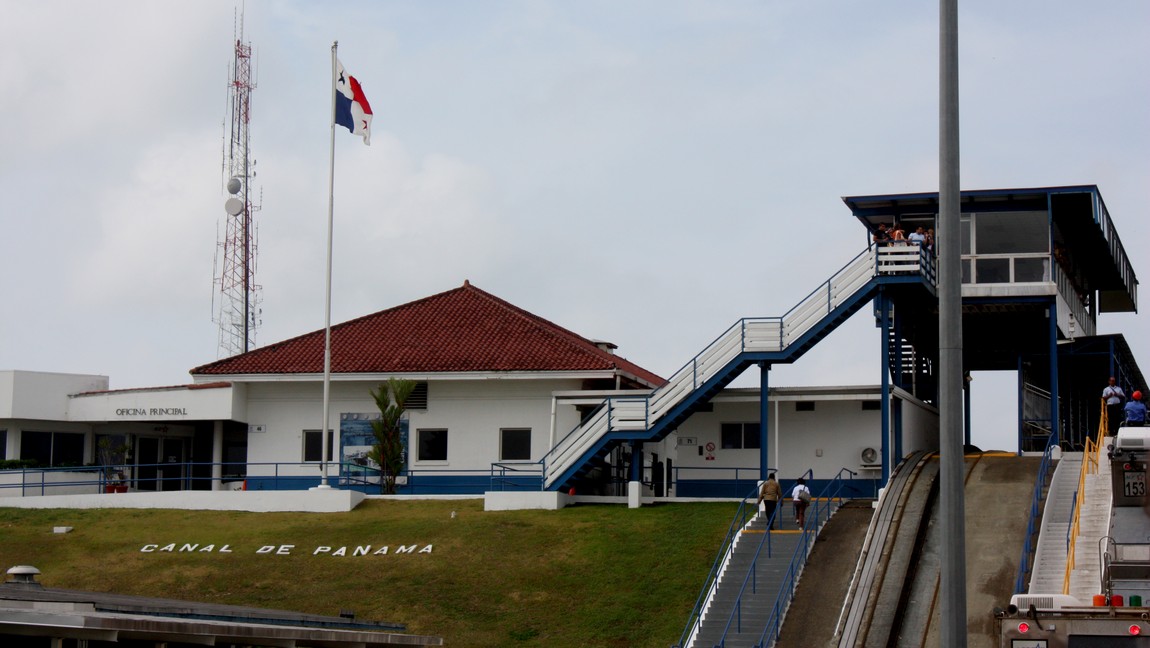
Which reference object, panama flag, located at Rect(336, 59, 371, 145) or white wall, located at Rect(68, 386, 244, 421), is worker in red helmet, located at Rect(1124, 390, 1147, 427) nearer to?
panama flag, located at Rect(336, 59, 371, 145)

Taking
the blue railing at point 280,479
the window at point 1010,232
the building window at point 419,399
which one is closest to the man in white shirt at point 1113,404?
the window at point 1010,232

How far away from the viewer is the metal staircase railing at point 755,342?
39.1 meters

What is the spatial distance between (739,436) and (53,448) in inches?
863

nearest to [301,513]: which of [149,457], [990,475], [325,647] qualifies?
[149,457]

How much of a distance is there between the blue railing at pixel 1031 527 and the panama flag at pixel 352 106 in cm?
2044

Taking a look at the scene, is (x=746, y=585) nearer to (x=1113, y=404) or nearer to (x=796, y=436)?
(x=796, y=436)

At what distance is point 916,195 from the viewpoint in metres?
41.5

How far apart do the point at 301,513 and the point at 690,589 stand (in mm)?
13156

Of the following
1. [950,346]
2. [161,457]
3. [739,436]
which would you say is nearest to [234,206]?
[161,457]

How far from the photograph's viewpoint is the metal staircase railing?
39062mm

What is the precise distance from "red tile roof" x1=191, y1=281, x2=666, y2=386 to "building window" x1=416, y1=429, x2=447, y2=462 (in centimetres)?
191

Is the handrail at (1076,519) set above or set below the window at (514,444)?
below

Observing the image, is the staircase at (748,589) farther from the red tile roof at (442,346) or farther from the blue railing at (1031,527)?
the red tile roof at (442,346)

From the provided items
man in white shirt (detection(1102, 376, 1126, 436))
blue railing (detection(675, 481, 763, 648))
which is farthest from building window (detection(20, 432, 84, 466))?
man in white shirt (detection(1102, 376, 1126, 436))
